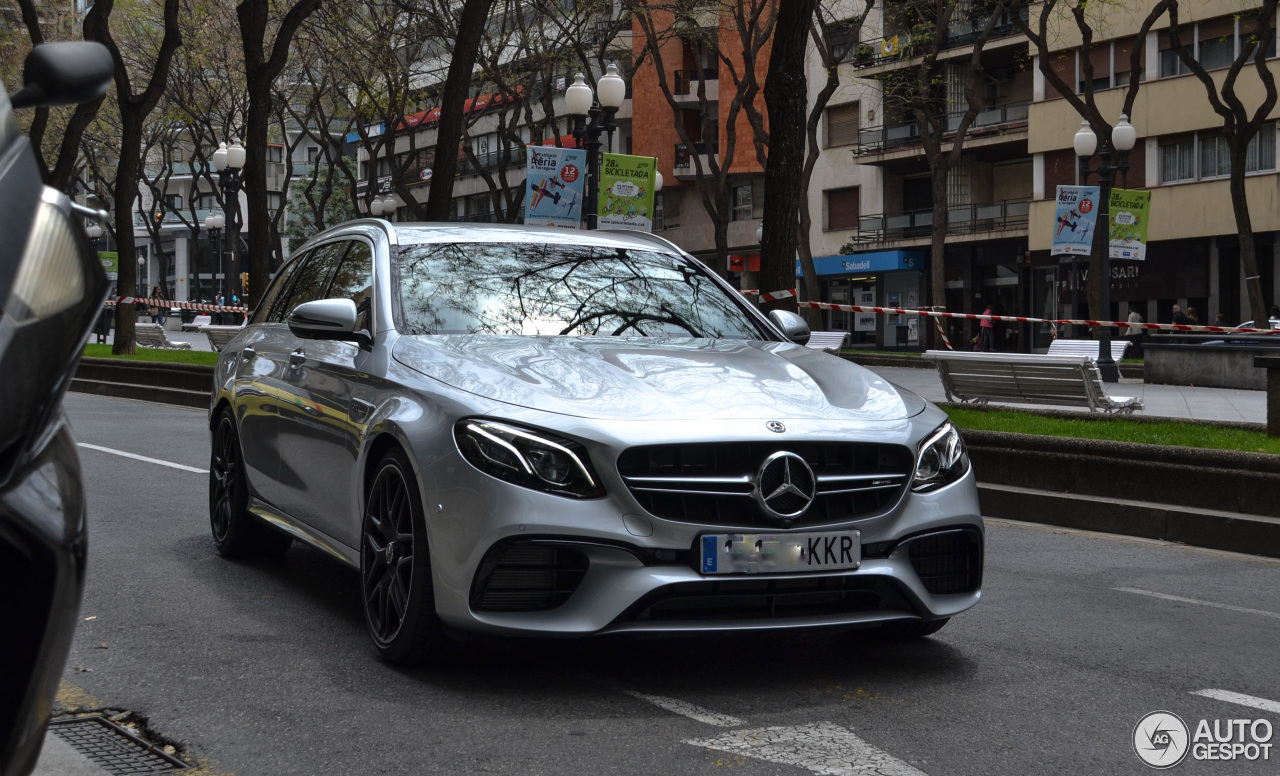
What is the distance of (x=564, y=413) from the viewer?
14.9 ft

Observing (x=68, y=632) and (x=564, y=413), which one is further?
(x=564, y=413)

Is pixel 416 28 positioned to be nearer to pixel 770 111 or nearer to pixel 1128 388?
pixel 1128 388

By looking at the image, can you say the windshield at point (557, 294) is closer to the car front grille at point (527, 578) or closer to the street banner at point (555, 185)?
the car front grille at point (527, 578)

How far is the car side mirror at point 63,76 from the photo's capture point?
2457 mm

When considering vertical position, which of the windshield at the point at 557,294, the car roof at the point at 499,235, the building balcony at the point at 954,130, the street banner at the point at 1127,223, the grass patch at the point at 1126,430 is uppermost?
the building balcony at the point at 954,130

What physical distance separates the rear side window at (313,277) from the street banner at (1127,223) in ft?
66.8

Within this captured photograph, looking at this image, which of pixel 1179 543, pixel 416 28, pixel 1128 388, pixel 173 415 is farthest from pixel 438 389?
pixel 416 28

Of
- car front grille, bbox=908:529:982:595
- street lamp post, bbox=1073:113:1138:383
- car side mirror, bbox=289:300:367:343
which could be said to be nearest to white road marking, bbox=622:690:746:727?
car front grille, bbox=908:529:982:595

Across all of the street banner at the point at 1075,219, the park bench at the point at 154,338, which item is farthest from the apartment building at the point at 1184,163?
the park bench at the point at 154,338

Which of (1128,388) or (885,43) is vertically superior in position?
(885,43)

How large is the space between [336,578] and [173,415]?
→ 1202 centimetres

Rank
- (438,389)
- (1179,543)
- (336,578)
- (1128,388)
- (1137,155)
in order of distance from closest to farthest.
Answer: (438,389)
(336,578)
(1179,543)
(1128,388)
(1137,155)

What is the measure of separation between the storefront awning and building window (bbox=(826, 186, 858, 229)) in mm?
1340

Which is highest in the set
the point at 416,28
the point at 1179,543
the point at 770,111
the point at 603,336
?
the point at 416,28
